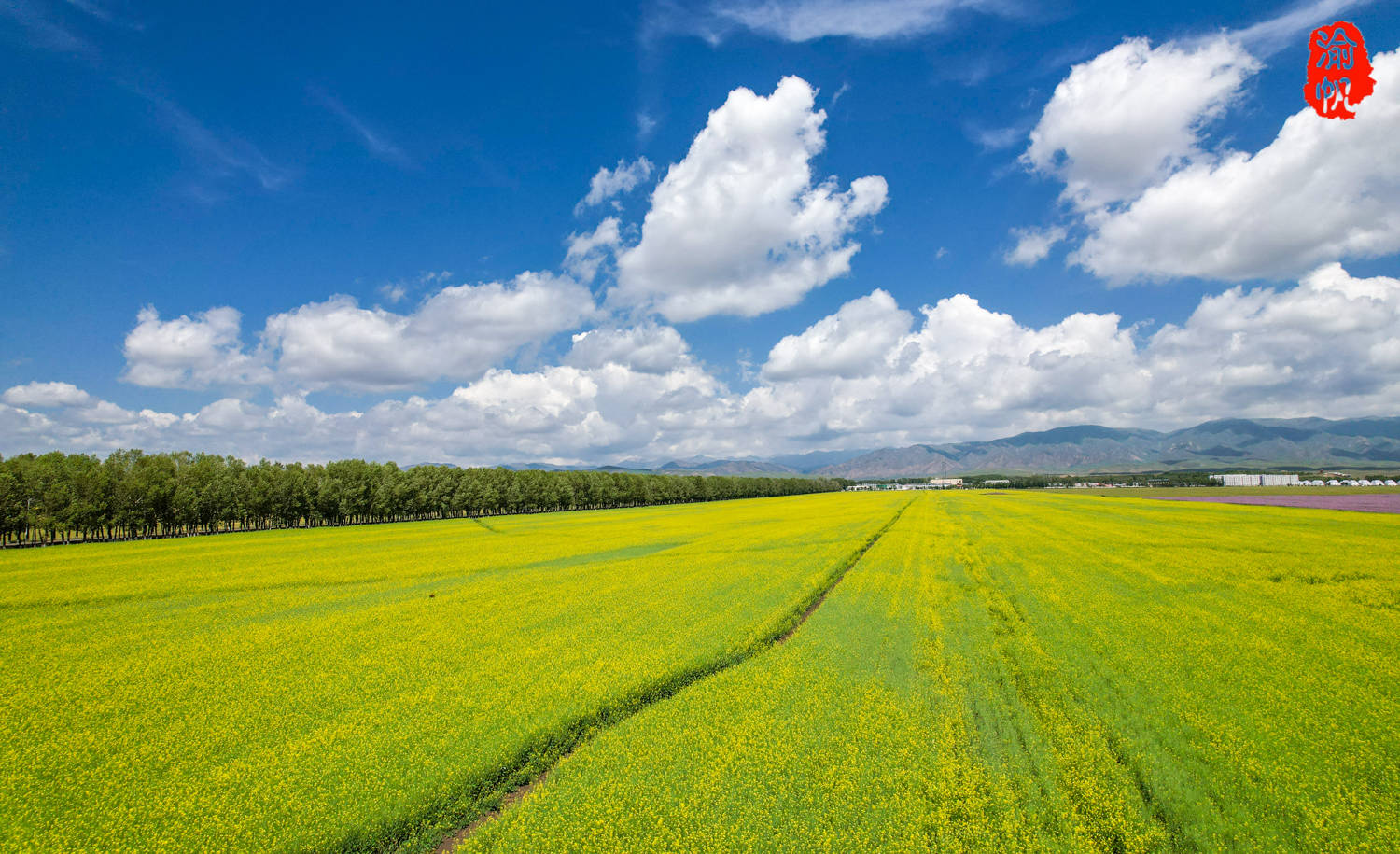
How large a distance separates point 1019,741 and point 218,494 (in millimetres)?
105900

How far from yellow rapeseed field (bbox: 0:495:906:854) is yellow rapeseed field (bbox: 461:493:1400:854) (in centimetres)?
161

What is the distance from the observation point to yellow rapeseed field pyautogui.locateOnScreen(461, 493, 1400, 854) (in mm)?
7508

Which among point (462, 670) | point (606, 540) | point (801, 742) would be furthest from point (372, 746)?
point (606, 540)

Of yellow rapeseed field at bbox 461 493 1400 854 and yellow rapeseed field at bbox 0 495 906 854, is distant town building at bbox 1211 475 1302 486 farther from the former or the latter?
yellow rapeseed field at bbox 0 495 906 854

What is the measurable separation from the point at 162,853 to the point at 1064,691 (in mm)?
16378

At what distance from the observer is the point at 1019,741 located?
974cm

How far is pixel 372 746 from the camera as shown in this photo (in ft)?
33.4

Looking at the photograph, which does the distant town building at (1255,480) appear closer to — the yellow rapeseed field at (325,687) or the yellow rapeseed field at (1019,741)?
the yellow rapeseed field at (1019,741)

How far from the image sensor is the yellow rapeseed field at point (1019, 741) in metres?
7.51

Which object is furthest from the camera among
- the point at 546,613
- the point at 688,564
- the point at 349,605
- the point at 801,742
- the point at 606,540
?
the point at 606,540

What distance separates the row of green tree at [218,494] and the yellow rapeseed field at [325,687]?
5723 centimetres

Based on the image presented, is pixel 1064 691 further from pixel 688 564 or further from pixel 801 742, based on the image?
pixel 688 564

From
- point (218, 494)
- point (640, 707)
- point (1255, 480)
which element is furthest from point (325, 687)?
point (1255, 480)

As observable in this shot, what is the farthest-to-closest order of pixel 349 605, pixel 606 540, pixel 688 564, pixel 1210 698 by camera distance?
pixel 606 540
pixel 688 564
pixel 349 605
pixel 1210 698
